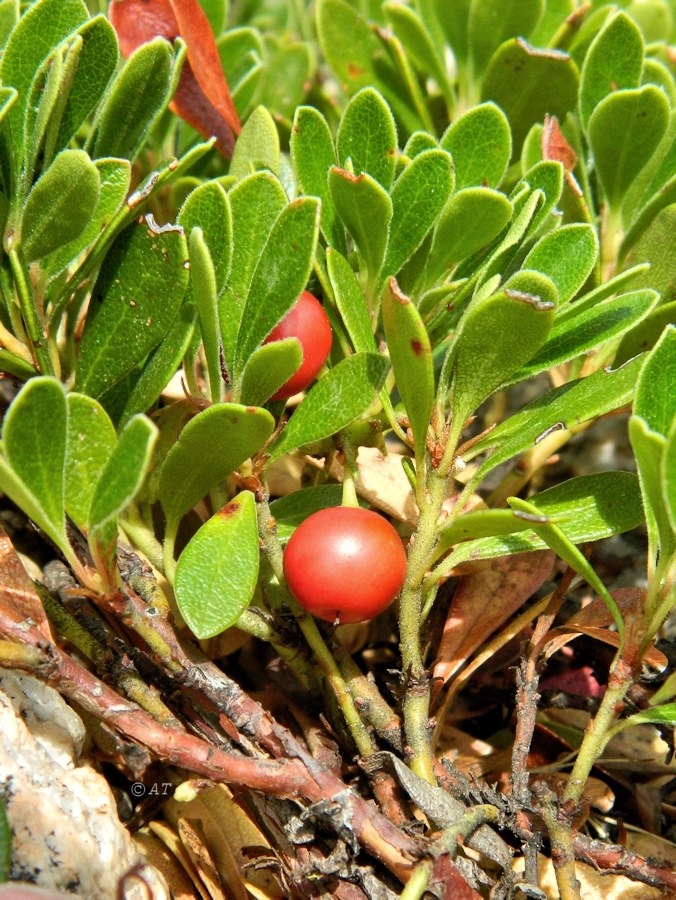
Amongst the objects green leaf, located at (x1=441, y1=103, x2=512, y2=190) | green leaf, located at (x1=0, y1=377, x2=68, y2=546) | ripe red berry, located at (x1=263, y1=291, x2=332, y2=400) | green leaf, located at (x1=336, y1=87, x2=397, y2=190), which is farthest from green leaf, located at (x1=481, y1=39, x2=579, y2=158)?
green leaf, located at (x1=0, y1=377, x2=68, y2=546)

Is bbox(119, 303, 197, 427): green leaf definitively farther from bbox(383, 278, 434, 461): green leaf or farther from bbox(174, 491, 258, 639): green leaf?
bbox(383, 278, 434, 461): green leaf

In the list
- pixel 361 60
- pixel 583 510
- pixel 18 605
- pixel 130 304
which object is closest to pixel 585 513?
pixel 583 510

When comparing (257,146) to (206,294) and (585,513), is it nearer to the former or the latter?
(206,294)

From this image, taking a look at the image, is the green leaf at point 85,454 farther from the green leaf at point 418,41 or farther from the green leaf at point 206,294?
the green leaf at point 418,41

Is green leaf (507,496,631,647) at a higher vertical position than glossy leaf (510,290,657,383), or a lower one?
lower

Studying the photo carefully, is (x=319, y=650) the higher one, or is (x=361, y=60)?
(x=361, y=60)

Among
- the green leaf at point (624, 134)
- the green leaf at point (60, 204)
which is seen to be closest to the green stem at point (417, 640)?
the green leaf at point (60, 204)

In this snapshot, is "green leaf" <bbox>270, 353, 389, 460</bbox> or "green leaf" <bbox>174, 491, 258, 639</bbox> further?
"green leaf" <bbox>270, 353, 389, 460</bbox>
